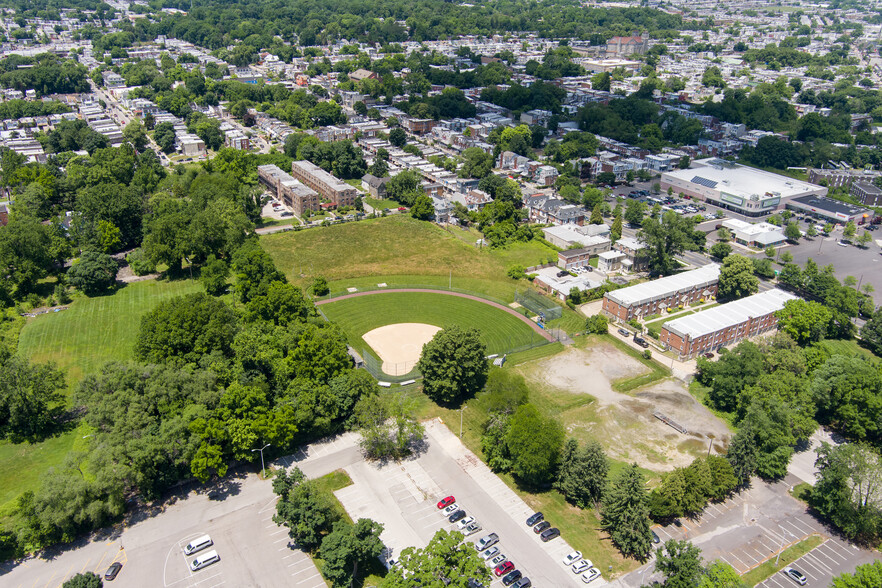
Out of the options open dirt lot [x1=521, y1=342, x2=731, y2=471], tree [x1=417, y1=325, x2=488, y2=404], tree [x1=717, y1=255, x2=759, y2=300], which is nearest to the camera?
open dirt lot [x1=521, y1=342, x2=731, y2=471]

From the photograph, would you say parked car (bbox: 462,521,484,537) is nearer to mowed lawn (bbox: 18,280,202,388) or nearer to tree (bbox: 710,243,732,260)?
mowed lawn (bbox: 18,280,202,388)

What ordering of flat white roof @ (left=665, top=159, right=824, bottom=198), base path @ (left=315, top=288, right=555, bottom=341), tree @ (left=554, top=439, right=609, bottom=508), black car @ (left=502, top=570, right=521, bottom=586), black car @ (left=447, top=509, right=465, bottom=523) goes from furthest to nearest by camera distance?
flat white roof @ (left=665, top=159, right=824, bottom=198) < base path @ (left=315, top=288, right=555, bottom=341) < tree @ (left=554, top=439, right=609, bottom=508) < black car @ (left=447, top=509, right=465, bottom=523) < black car @ (left=502, top=570, right=521, bottom=586)

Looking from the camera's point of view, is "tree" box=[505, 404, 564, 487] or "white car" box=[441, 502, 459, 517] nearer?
"white car" box=[441, 502, 459, 517]

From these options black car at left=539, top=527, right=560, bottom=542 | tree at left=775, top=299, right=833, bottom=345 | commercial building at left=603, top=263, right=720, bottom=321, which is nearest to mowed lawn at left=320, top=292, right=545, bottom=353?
commercial building at left=603, top=263, right=720, bottom=321

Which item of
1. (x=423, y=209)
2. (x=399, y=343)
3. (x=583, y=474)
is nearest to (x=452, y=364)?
(x=399, y=343)

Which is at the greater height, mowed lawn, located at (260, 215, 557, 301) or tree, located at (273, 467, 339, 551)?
tree, located at (273, 467, 339, 551)

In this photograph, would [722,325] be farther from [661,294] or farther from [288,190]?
[288,190]

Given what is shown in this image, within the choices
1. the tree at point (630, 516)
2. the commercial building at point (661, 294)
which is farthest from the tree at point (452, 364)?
the commercial building at point (661, 294)

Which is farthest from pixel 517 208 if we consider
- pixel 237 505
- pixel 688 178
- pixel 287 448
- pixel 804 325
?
pixel 237 505

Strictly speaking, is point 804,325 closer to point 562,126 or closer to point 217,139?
point 562,126
